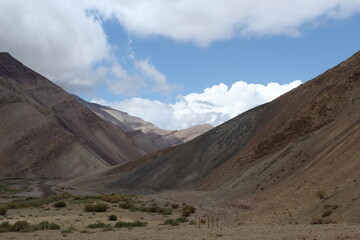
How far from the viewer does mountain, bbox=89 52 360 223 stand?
25.8m

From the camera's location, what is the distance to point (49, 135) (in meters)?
126

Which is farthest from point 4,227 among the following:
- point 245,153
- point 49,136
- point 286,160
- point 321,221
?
point 49,136

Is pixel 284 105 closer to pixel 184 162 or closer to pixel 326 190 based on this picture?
pixel 184 162

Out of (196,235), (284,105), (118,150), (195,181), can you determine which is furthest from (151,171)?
(118,150)

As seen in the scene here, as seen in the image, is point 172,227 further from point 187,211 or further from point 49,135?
point 49,135

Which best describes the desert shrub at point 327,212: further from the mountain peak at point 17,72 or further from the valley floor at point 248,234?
the mountain peak at point 17,72

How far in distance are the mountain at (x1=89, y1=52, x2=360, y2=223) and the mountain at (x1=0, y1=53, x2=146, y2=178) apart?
44.8 m

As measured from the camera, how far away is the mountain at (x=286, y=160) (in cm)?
2583

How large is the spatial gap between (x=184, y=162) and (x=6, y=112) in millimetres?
77008

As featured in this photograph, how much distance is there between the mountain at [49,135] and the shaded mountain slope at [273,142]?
47.3 metres

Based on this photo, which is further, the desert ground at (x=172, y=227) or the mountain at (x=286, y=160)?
the mountain at (x=286, y=160)

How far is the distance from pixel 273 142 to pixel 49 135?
86522 millimetres

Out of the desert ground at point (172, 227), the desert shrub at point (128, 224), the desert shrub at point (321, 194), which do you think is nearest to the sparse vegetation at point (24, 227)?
the desert ground at point (172, 227)

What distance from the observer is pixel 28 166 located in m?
115
